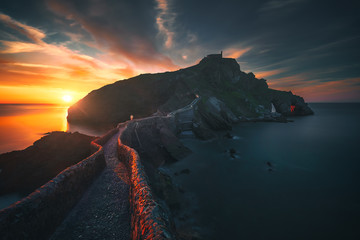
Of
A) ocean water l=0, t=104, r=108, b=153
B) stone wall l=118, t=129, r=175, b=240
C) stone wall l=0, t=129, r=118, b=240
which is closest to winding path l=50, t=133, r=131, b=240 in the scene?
stone wall l=0, t=129, r=118, b=240

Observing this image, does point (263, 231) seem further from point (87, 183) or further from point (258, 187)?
point (87, 183)

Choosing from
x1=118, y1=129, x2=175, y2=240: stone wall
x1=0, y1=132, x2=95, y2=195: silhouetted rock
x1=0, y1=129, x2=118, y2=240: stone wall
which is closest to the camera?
x1=118, y1=129, x2=175, y2=240: stone wall

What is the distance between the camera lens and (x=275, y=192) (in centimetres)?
1591

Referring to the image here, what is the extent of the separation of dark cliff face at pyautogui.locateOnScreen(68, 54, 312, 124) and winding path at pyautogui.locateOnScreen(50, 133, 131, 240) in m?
67.8

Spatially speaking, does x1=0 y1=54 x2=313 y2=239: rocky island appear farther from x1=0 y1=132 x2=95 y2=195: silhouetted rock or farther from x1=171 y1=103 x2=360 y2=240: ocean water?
x1=0 y1=132 x2=95 y2=195: silhouetted rock

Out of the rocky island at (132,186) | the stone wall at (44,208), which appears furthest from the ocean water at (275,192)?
the stone wall at (44,208)

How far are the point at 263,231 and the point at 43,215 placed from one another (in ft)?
48.2

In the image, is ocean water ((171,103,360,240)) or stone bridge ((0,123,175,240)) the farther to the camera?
ocean water ((171,103,360,240))

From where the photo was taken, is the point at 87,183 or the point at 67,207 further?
the point at 87,183

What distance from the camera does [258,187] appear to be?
661 inches

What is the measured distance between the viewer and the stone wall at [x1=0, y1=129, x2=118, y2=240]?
15.2 ft

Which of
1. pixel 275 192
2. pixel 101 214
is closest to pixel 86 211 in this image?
pixel 101 214

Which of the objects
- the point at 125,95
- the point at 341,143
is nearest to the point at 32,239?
the point at 341,143

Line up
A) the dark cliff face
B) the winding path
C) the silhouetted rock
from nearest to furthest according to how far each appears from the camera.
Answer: the winding path, the silhouetted rock, the dark cliff face
